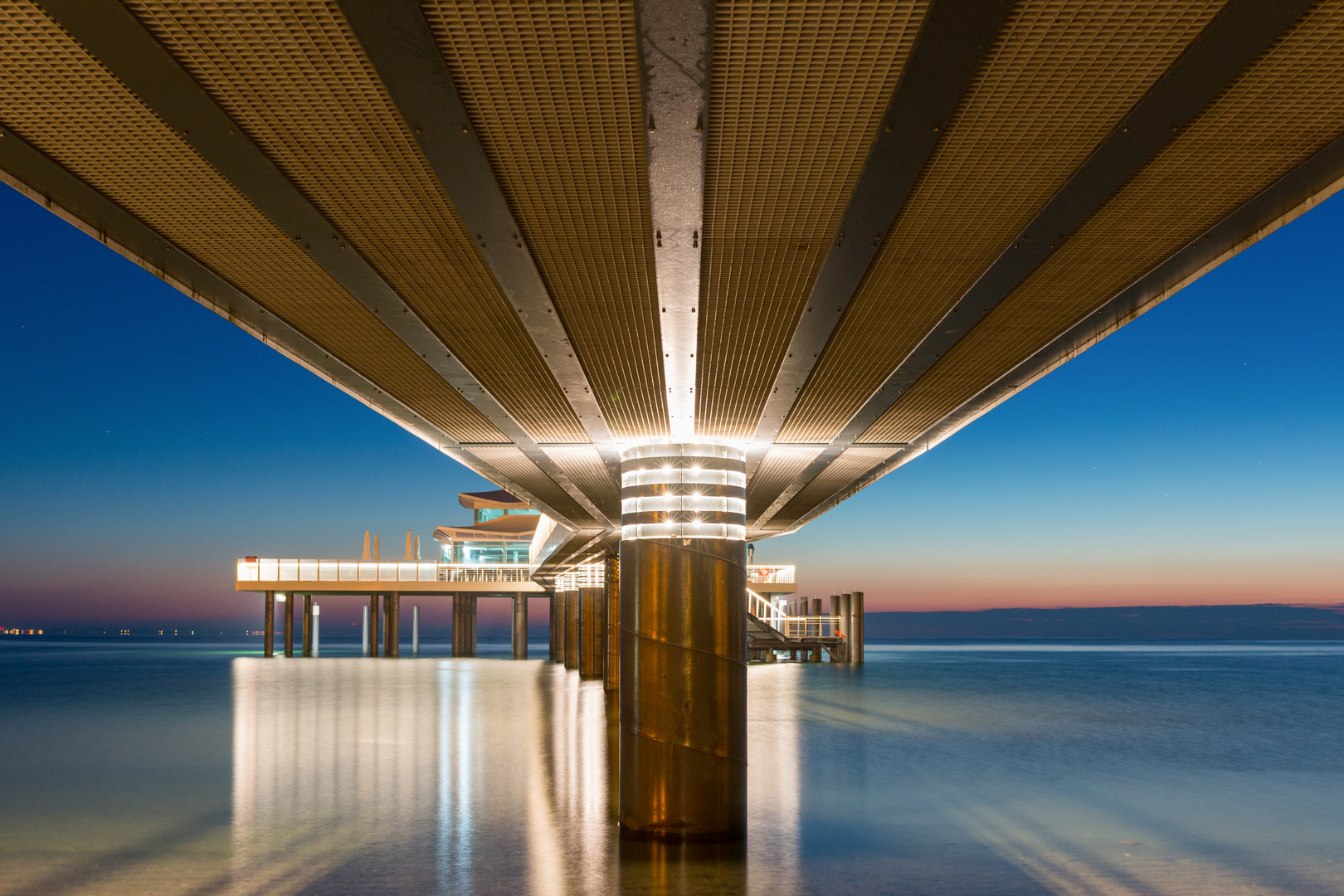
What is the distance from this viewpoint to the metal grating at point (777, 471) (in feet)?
40.4

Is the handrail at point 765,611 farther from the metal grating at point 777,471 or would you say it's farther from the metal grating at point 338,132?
the metal grating at point 338,132

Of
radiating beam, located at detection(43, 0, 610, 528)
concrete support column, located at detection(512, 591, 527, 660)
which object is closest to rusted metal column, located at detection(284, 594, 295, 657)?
concrete support column, located at detection(512, 591, 527, 660)

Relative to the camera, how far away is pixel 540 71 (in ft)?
12.1

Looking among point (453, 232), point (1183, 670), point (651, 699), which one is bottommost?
point (1183, 670)

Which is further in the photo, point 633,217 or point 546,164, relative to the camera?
point 633,217

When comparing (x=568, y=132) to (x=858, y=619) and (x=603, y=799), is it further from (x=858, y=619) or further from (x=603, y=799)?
(x=858, y=619)

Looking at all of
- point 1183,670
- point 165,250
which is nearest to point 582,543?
point 165,250

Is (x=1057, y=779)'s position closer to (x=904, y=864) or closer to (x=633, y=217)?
(x=904, y=864)

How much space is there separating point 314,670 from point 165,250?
4334 cm

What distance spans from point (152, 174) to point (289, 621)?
61979 mm

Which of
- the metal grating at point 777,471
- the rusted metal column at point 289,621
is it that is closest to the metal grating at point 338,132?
the metal grating at point 777,471

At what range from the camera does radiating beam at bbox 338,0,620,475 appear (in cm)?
334

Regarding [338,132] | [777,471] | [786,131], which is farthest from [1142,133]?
[777,471]

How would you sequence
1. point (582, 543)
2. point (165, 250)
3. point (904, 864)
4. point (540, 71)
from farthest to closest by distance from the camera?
point (582, 543)
point (904, 864)
point (165, 250)
point (540, 71)
